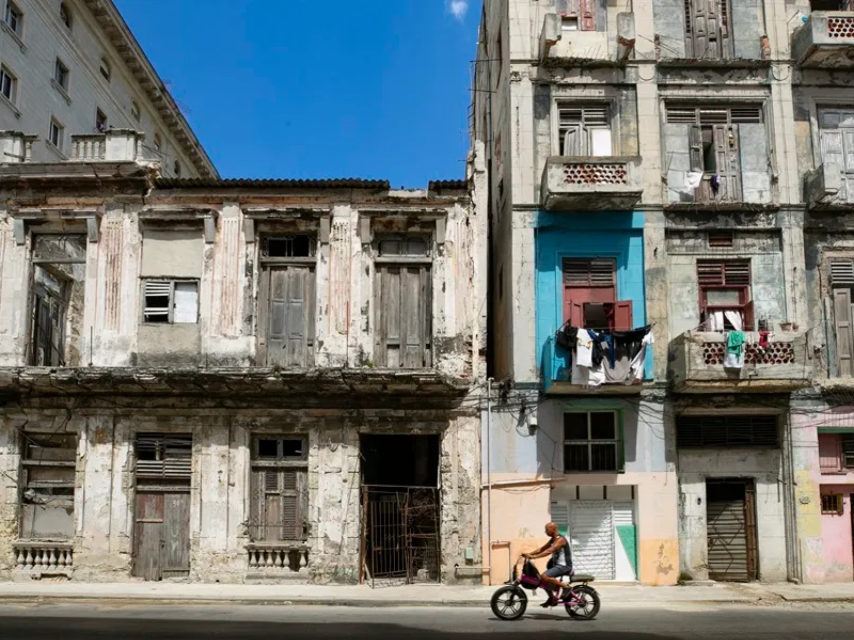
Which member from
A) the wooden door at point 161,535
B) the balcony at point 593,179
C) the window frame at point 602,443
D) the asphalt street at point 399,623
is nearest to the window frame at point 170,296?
the wooden door at point 161,535

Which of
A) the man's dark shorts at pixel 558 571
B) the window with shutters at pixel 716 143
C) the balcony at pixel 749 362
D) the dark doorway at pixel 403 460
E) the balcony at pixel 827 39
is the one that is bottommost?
the man's dark shorts at pixel 558 571

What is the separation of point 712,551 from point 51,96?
2332 centimetres

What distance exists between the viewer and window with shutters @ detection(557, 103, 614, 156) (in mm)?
20656

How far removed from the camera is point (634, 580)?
61.6 ft

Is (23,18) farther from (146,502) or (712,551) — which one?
(712,551)

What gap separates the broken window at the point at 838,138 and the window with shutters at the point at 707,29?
2.71 m

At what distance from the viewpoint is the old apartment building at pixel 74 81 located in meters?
26.0

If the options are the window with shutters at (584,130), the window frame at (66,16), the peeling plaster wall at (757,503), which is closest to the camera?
the peeling plaster wall at (757,503)

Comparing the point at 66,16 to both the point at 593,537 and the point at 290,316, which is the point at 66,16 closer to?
the point at 290,316

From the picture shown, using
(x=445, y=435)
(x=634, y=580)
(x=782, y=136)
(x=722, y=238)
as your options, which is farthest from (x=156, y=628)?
(x=782, y=136)

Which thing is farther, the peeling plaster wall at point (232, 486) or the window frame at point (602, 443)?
the window frame at point (602, 443)

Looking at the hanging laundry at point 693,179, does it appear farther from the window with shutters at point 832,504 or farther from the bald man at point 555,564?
the bald man at point 555,564

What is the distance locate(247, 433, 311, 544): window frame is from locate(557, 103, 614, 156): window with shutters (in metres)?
8.97

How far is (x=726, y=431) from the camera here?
770 inches
